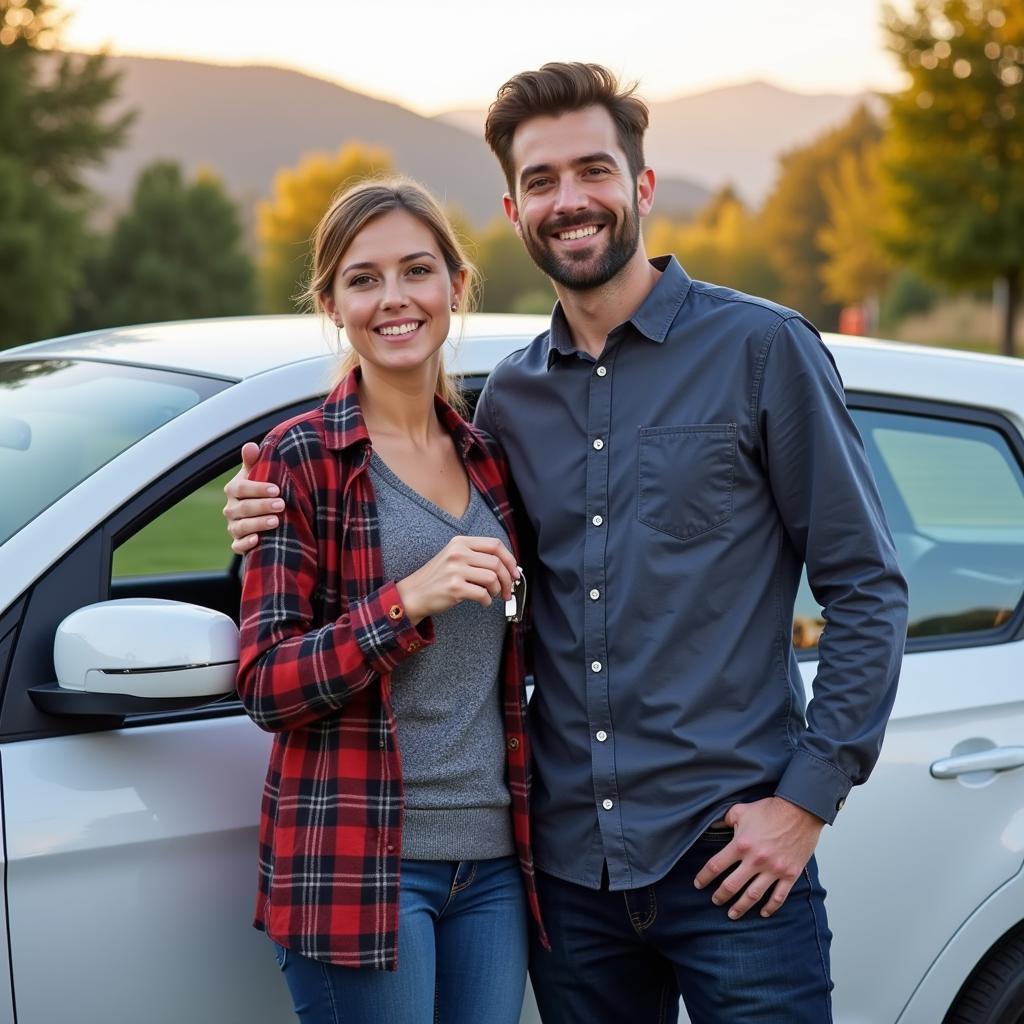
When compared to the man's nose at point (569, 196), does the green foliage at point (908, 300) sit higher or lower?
lower

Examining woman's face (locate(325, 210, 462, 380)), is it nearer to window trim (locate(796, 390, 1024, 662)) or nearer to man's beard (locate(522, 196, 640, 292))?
man's beard (locate(522, 196, 640, 292))

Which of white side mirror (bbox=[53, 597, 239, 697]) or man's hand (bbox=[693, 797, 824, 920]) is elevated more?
white side mirror (bbox=[53, 597, 239, 697])

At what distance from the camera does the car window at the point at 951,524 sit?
9.37 ft

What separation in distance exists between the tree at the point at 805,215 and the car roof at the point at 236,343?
88.6 m

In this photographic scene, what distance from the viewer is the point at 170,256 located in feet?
141

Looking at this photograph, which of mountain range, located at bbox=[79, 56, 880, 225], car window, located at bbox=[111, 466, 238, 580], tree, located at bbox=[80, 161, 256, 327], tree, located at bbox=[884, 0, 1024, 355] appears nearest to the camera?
car window, located at bbox=[111, 466, 238, 580]

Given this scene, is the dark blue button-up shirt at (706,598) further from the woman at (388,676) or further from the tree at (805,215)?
the tree at (805,215)

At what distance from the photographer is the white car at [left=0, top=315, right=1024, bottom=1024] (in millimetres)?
2049

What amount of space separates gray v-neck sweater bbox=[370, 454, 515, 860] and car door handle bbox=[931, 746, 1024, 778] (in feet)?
2.88

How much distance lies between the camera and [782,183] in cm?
9194

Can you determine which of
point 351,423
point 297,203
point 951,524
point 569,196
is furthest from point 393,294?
Answer: point 297,203

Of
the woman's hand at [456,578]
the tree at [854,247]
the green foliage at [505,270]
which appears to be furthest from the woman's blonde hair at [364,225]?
the green foliage at [505,270]

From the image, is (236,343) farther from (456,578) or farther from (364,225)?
(456,578)

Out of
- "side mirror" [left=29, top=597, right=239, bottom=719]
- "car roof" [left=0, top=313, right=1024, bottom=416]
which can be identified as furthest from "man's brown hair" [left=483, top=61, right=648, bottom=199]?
"side mirror" [left=29, top=597, right=239, bottom=719]
